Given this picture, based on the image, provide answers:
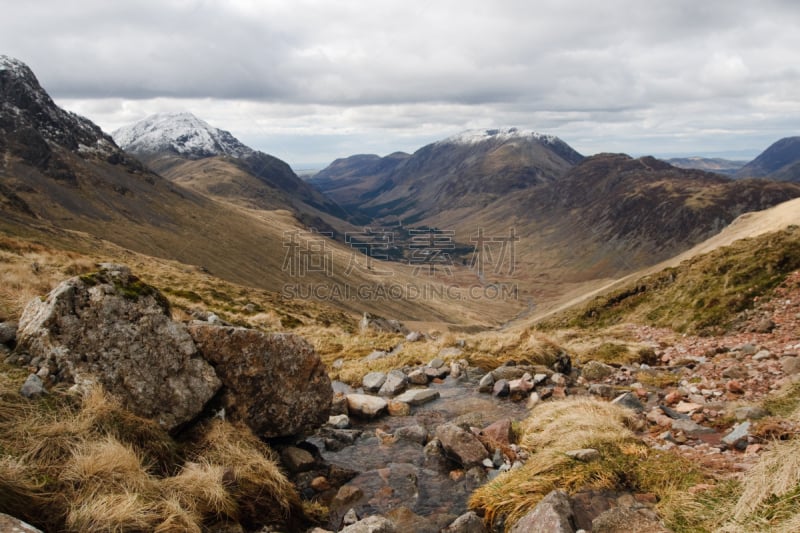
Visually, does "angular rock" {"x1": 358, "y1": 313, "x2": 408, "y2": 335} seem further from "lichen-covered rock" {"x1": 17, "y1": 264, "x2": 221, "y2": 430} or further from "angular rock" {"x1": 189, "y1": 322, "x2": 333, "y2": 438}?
"lichen-covered rock" {"x1": 17, "y1": 264, "x2": 221, "y2": 430}

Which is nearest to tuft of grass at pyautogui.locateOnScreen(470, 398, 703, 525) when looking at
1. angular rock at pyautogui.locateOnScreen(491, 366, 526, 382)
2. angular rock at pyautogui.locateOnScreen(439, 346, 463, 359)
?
angular rock at pyautogui.locateOnScreen(491, 366, 526, 382)

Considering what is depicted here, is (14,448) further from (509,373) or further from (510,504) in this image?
(509,373)

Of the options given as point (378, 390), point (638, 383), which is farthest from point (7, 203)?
point (638, 383)

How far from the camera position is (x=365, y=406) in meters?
15.1

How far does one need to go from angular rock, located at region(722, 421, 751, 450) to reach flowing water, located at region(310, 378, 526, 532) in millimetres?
4771

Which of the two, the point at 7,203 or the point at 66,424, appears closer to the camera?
the point at 66,424

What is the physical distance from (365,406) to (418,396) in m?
2.28

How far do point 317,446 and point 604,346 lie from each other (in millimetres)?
16464

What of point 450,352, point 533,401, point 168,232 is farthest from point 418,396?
point 168,232

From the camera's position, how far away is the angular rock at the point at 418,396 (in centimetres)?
1639

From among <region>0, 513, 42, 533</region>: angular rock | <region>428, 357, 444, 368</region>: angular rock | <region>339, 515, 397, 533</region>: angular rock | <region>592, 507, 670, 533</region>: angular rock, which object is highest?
<region>0, 513, 42, 533</region>: angular rock

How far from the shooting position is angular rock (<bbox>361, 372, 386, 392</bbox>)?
18516mm

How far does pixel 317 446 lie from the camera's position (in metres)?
12.5

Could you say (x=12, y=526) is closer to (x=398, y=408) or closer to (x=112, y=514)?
(x=112, y=514)
